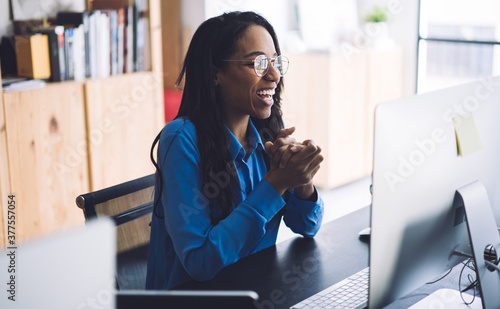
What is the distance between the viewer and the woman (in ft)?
4.34

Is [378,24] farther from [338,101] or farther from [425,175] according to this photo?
[425,175]

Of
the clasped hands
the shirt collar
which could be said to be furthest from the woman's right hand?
the shirt collar

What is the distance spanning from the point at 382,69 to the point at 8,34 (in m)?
2.60

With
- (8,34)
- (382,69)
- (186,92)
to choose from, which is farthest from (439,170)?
(382,69)

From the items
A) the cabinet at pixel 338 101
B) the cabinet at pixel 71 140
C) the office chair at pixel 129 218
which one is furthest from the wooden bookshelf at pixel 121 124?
the office chair at pixel 129 218

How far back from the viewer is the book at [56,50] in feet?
9.70

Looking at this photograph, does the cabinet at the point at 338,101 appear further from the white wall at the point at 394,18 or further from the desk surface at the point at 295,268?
the desk surface at the point at 295,268

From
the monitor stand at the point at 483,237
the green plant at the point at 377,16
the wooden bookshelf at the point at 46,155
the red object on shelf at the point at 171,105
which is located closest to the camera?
the monitor stand at the point at 483,237

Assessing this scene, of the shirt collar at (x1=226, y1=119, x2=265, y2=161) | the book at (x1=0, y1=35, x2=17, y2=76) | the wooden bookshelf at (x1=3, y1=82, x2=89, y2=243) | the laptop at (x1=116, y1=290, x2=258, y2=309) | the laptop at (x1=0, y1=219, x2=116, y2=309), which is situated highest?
the book at (x1=0, y1=35, x2=17, y2=76)

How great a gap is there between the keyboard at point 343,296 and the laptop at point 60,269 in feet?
2.21

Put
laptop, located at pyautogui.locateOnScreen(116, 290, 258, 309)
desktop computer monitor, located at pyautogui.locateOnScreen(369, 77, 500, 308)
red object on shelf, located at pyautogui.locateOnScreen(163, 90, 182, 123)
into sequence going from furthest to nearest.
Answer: red object on shelf, located at pyautogui.locateOnScreen(163, 90, 182, 123), desktop computer monitor, located at pyautogui.locateOnScreen(369, 77, 500, 308), laptop, located at pyautogui.locateOnScreen(116, 290, 258, 309)

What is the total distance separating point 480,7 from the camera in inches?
166

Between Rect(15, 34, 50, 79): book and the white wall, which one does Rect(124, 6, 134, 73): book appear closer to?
Rect(15, 34, 50, 79): book

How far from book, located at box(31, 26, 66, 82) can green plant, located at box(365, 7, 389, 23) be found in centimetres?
234
